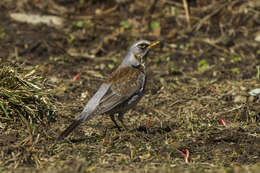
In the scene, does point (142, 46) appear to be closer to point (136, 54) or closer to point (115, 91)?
point (136, 54)

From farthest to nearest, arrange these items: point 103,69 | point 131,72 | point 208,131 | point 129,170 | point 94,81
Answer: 1. point 103,69
2. point 94,81
3. point 131,72
4. point 208,131
5. point 129,170

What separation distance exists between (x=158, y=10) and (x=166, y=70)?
7.54 feet

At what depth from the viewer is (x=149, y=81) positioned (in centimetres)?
791

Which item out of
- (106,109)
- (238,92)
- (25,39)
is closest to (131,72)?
(106,109)

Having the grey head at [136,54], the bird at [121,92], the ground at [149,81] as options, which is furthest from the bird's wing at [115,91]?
the ground at [149,81]

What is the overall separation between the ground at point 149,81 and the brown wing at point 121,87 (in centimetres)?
38

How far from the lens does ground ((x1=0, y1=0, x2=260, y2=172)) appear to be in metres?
5.04

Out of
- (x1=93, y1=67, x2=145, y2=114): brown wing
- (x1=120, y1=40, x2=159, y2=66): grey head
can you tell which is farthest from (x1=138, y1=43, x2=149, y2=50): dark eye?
(x1=93, y1=67, x2=145, y2=114): brown wing

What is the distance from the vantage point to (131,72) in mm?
6422

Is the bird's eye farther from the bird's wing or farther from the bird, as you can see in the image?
the bird's wing

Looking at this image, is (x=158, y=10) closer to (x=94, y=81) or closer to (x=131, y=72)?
(x=94, y=81)

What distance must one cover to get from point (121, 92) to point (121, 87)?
8cm

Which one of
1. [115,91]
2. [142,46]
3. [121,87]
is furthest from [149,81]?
[115,91]

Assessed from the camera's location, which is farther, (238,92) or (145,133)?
(238,92)
